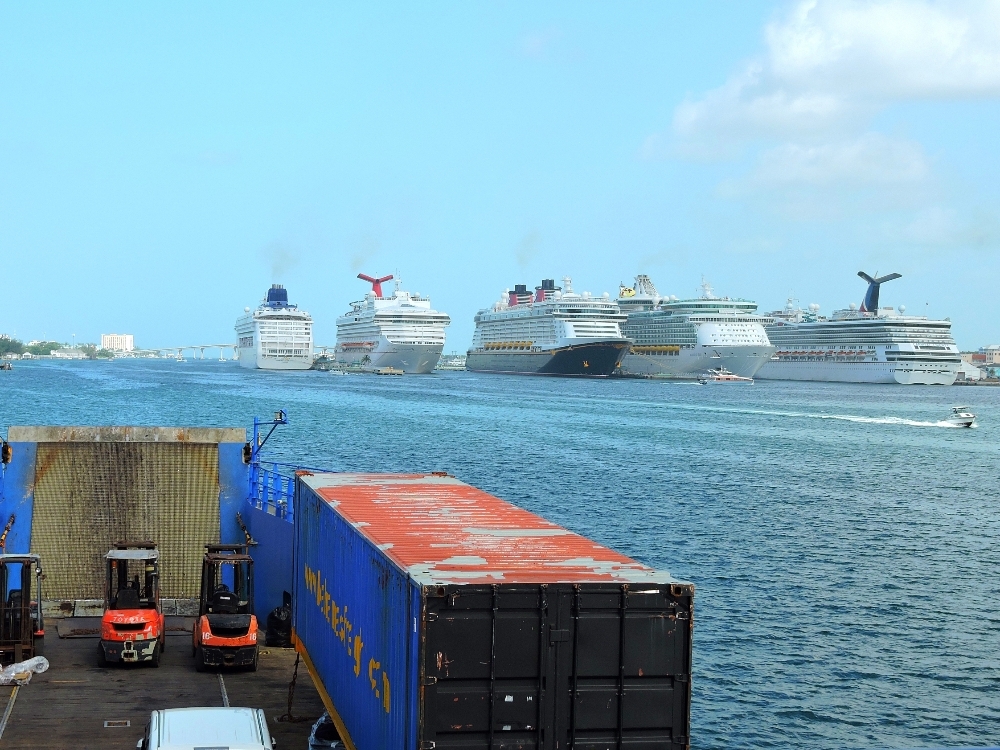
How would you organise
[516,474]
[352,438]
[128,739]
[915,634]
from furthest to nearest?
[352,438], [516,474], [915,634], [128,739]

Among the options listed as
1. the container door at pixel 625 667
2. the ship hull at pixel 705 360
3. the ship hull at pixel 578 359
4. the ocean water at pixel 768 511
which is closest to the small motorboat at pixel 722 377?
the ship hull at pixel 705 360

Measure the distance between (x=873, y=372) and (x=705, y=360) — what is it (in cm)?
2518

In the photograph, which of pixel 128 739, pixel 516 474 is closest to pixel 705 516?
pixel 516 474

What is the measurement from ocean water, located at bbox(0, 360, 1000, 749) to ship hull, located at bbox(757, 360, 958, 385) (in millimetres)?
61130

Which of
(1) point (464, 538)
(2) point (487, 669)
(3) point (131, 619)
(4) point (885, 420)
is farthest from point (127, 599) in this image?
(4) point (885, 420)

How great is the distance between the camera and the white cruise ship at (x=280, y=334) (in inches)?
7569

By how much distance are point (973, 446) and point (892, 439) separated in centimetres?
515

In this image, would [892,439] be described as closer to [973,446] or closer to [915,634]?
[973,446]

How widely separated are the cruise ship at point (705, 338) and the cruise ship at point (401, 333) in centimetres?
3142

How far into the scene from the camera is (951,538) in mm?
39000

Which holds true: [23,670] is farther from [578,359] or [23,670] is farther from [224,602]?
[578,359]

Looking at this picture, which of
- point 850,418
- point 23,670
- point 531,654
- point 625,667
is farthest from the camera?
point 850,418

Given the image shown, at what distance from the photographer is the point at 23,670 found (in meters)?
16.4

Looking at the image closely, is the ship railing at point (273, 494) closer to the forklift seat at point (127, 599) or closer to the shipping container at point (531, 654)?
the forklift seat at point (127, 599)
